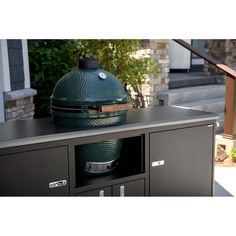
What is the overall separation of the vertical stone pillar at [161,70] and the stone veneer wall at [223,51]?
73.2 inches

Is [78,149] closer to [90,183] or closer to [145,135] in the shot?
[90,183]

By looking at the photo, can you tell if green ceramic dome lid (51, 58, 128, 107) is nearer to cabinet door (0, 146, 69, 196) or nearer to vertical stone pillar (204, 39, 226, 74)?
cabinet door (0, 146, 69, 196)

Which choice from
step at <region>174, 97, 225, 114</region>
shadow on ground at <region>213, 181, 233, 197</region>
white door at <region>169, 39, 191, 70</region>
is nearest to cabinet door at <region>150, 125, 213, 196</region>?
shadow on ground at <region>213, 181, 233, 197</region>

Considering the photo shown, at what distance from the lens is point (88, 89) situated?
212cm

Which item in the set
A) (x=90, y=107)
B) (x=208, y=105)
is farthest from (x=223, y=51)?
(x=90, y=107)

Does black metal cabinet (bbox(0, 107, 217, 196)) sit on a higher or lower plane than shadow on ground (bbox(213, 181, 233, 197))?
higher

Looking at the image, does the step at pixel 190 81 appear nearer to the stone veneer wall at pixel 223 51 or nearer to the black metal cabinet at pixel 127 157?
the stone veneer wall at pixel 223 51

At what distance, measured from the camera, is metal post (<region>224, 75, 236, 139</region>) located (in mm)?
4691

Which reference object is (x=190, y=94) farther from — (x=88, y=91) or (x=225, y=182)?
(x=88, y=91)

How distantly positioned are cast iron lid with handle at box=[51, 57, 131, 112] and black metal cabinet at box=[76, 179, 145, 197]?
0.48m

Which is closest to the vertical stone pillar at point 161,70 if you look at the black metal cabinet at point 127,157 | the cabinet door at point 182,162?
the black metal cabinet at point 127,157

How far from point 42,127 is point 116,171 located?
1.85ft

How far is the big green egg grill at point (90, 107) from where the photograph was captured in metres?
2.11
